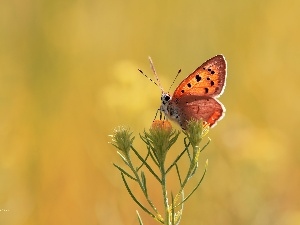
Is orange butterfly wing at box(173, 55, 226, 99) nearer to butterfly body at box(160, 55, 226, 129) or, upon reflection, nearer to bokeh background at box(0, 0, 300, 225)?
butterfly body at box(160, 55, 226, 129)

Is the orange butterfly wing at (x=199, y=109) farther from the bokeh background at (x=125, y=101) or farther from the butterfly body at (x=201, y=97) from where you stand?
the bokeh background at (x=125, y=101)

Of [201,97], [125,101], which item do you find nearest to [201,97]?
[201,97]

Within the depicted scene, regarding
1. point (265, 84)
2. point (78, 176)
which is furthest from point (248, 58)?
point (78, 176)

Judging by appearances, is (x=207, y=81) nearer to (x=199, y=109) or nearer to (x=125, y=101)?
(x=199, y=109)

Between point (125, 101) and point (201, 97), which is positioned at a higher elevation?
point (125, 101)

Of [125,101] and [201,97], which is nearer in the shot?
[201,97]
